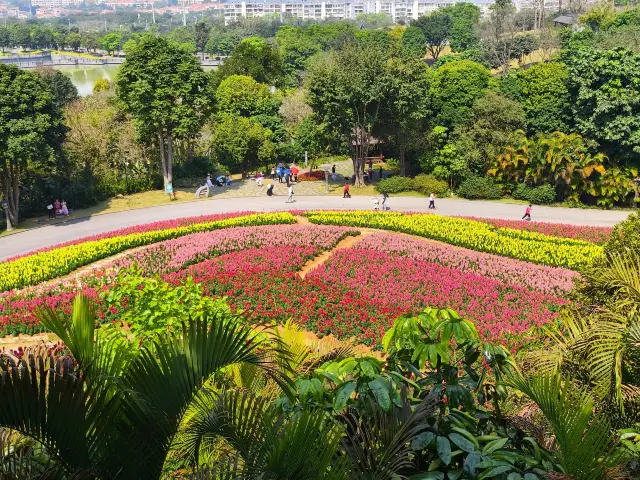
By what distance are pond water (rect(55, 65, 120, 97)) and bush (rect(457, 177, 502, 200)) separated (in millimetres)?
74207

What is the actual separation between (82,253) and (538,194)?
19.9 meters

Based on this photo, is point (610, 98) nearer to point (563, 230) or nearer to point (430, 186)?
point (430, 186)

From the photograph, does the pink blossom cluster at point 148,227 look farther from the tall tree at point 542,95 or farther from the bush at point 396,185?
the tall tree at point 542,95

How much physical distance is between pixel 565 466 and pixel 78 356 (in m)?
2.98

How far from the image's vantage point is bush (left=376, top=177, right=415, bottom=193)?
30.4 m

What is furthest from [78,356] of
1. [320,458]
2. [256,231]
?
[256,231]

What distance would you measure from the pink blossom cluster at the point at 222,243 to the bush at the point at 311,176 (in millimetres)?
12930

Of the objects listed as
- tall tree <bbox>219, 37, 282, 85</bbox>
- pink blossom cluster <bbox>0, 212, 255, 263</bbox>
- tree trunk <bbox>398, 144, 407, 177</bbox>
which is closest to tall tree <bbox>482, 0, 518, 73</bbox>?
tall tree <bbox>219, 37, 282, 85</bbox>

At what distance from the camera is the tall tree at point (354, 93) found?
29297 mm

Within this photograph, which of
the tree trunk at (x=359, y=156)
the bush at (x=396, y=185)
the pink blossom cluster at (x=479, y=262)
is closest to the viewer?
the pink blossom cluster at (x=479, y=262)

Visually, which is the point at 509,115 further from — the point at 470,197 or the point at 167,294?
the point at 167,294

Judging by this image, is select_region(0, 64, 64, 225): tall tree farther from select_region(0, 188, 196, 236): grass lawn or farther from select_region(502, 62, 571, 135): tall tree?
select_region(502, 62, 571, 135): tall tree

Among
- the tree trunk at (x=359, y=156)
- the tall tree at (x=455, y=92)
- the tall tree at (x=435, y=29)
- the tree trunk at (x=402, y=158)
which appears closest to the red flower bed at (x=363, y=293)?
the tree trunk at (x=359, y=156)

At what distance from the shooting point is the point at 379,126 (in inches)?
1264
